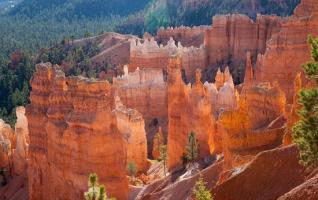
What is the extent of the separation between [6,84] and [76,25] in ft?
170

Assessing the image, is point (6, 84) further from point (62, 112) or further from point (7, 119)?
point (62, 112)

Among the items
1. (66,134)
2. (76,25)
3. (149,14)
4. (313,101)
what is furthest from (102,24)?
(313,101)

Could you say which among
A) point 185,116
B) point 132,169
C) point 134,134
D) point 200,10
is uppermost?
point 200,10

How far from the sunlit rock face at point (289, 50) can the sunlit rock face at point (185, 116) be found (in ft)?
11.9

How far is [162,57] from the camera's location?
1997 inches

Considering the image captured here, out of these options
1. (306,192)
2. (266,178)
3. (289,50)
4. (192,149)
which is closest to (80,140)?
(192,149)

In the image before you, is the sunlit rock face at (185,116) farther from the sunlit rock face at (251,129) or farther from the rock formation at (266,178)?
the rock formation at (266,178)

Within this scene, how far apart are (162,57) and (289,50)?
1969 cm

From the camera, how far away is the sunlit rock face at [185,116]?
28.7 m

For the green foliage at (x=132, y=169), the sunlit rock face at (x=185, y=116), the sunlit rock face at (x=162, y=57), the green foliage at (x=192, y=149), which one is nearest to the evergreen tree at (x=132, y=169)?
the green foliage at (x=132, y=169)

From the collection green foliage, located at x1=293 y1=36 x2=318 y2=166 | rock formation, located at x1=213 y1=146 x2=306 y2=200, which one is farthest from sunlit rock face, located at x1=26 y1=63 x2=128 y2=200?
green foliage, located at x1=293 y1=36 x2=318 y2=166

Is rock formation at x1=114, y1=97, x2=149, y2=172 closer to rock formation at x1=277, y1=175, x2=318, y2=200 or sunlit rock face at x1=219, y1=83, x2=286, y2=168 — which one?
sunlit rock face at x1=219, y1=83, x2=286, y2=168

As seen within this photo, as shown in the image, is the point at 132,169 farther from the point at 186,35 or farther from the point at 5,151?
the point at 186,35

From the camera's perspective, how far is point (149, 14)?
10225 centimetres
